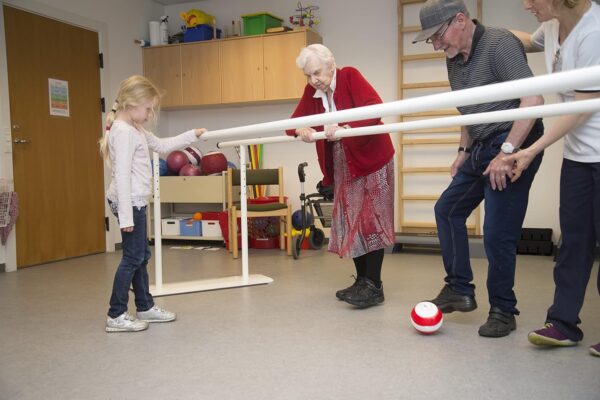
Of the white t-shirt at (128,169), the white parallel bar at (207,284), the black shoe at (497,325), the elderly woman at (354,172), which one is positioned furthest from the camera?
the white parallel bar at (207,284)

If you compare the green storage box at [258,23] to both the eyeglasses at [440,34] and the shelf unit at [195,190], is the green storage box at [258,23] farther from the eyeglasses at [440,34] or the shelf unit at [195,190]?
the eyeglasses at [440,34]

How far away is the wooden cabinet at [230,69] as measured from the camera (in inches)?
204

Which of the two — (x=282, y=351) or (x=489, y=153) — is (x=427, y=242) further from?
(x=282, y=351)

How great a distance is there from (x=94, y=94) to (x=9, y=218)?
4.89 ft

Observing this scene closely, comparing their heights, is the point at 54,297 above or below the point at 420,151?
below

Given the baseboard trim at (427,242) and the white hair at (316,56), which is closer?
the white hair at (316,56)

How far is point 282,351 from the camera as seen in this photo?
2.17m

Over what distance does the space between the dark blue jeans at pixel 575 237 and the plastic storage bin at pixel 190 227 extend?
12.4ft

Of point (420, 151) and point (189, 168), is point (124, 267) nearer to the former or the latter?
point (189, 168)

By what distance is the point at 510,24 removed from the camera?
15.5 ft

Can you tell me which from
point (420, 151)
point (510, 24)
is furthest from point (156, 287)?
point (510, 24)

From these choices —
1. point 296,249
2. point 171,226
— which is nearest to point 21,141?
point 171,226

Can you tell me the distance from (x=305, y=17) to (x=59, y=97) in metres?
2.39

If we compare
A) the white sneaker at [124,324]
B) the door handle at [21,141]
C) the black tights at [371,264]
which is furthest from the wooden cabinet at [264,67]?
the white sneaker at [124,324]
